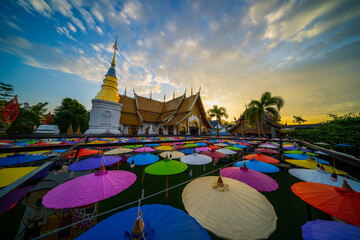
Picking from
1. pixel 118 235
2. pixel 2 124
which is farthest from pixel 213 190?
Result: pixel 2 124

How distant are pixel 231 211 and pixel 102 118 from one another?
699 inches

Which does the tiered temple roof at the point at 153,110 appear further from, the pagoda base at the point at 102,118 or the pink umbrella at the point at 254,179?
the pink umbrella at the point at 254,179

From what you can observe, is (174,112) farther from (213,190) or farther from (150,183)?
(213,190)

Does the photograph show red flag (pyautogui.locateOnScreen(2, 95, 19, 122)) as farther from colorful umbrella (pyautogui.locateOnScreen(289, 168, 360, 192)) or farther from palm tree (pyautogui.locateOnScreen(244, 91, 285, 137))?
palm tree (pyautogui.locateOnScreen(244, 91, 285, 137))

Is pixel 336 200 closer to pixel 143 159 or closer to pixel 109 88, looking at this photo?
pixel 143 159

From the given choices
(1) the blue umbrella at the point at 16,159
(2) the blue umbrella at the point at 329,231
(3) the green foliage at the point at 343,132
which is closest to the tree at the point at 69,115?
(1) the blue umbrella at the point at 16,159

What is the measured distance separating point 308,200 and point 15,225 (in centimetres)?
739

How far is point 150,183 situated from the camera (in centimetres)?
633

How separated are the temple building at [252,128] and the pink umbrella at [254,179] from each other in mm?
17973

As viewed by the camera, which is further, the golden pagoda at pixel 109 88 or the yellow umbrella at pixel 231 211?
the golden pagoda at pixel 109 88

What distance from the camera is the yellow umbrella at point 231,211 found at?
154 centimetres

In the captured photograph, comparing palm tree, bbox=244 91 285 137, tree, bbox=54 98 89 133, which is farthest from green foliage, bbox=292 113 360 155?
tree, bbox=54 98 89 133

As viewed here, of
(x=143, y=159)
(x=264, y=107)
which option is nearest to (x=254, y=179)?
(x=143, y=159)

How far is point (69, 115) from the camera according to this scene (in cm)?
2516
